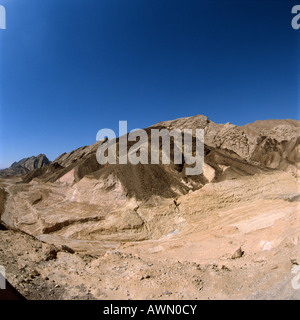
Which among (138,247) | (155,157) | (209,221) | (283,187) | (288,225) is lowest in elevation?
(138,247)

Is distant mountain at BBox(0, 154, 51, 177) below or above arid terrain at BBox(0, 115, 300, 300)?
above

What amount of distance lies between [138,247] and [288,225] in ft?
31.1

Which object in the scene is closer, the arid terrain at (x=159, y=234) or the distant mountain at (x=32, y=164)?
the arid terrain at (x=159, y=234)

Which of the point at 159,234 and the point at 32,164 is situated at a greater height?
the point at 32,164

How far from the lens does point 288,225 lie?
936 cm

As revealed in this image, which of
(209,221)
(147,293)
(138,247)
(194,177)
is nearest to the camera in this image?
(147,293)

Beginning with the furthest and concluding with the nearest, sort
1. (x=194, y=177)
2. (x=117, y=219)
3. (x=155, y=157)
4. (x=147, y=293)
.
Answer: (x=155, y=157) → (x=194, y=177) → (x=117, y=219) → (x=147, y=293)

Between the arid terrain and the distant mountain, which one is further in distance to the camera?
the distant mountain

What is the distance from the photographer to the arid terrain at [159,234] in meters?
5.83

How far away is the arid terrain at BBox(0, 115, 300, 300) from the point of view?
19.1 ft

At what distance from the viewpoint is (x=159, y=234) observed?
57.5 feet

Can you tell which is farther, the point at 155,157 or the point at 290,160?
the point at 290,160
